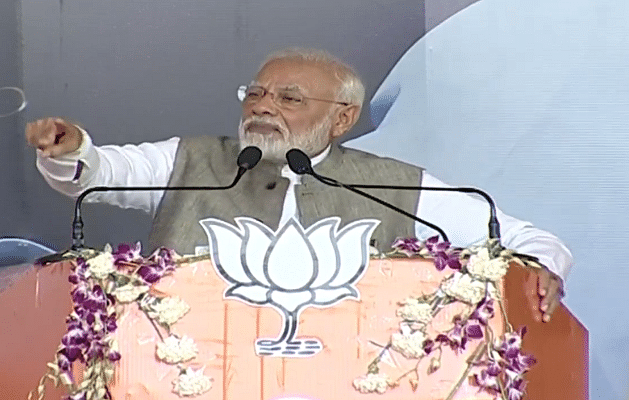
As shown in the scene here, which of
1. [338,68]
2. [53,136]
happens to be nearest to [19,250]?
[338,68]

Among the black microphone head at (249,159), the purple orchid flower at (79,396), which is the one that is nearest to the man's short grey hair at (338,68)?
the black microphone head at (249,159)

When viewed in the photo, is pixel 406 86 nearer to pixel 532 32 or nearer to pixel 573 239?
pixel 532 32

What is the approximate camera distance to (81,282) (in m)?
1.63

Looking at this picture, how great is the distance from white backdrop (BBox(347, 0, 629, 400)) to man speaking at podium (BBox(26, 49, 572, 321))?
31cm

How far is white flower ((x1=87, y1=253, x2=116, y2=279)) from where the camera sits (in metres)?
1.63

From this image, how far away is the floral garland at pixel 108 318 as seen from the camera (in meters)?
1.61

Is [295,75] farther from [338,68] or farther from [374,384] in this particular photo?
[374,384]

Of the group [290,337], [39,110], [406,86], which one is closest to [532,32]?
[406,86]

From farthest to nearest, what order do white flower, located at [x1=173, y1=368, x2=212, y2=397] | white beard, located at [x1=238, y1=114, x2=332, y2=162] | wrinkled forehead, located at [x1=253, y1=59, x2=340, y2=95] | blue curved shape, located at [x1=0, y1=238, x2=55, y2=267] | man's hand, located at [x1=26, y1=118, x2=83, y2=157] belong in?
blue curved shape, located at [x1=0, y1=238, x2=55, y2=267]
wrinkled forehead, located at [x1=253, y1=59, x2=340, y2=95]
white beard, located at [x1=238, y1=114, x2=332, y2=162]
man's hand, located at [x1=26, y1=118, x2=83, y2=157]
white flower, located at [x1=173, y1=368, x2=212, y2=397]

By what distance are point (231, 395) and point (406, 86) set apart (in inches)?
58.9

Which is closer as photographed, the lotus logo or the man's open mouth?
the lotus logo

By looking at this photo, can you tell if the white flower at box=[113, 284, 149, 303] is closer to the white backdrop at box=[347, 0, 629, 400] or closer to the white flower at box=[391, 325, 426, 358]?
the white flower at box=[391, 325, 426, 358]

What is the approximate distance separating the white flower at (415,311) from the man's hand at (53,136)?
61 centimetres

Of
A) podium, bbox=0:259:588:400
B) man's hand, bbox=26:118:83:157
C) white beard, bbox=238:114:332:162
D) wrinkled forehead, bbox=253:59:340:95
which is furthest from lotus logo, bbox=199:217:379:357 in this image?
wrinkled forehead, bbox=253:59:340:95
